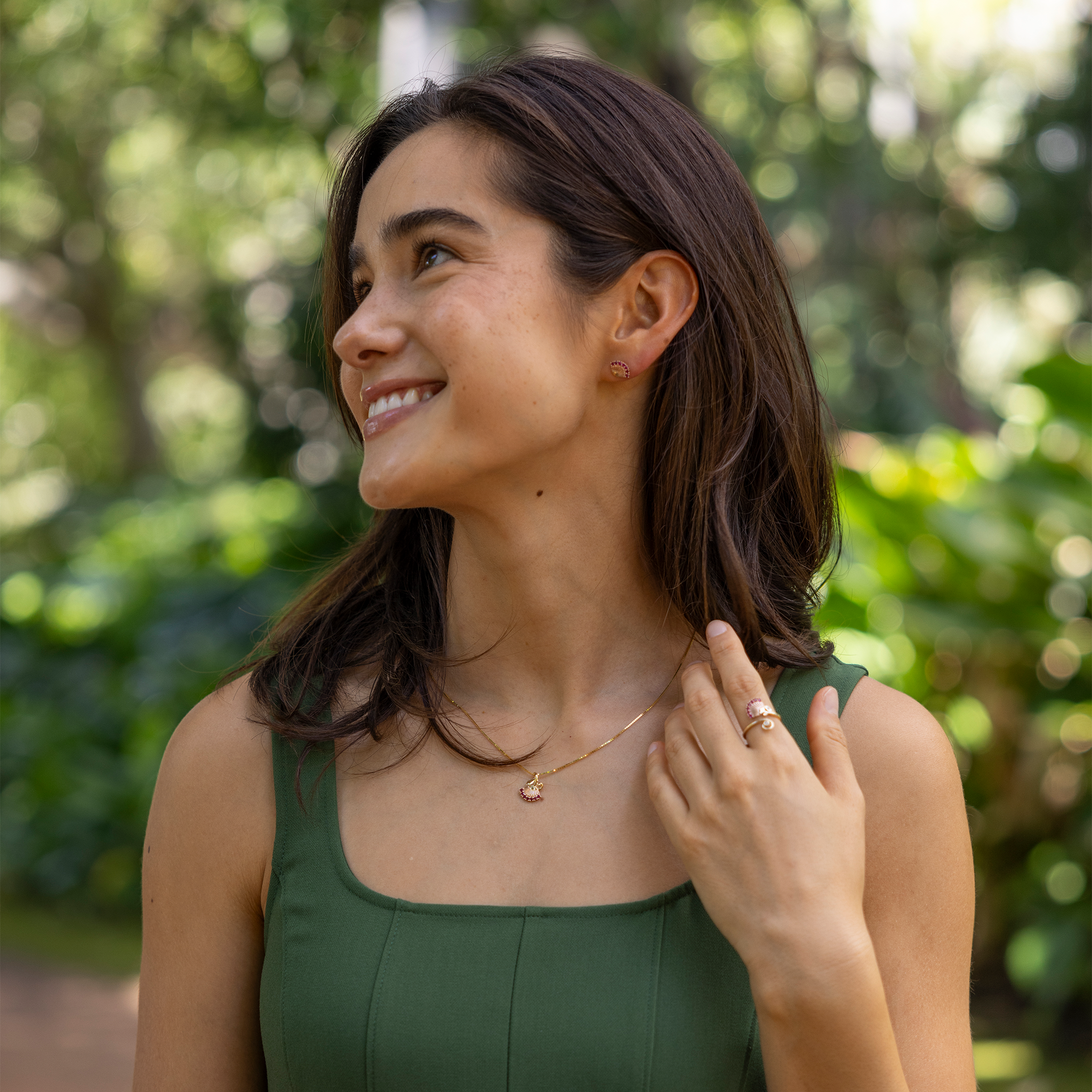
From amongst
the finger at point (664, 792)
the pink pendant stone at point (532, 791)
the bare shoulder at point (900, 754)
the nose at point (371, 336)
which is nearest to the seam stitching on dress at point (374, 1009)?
the pink pendant stone at point (532, 791)

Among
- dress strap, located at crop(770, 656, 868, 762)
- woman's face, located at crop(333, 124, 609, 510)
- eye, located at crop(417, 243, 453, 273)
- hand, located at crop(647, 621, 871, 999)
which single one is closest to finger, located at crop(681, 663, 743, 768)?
hand, located at crop(647, 621, 871, 999)

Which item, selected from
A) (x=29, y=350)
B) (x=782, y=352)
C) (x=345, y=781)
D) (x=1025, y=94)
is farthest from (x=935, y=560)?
(x=29, y=350)

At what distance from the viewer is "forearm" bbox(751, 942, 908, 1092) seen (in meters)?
1.35

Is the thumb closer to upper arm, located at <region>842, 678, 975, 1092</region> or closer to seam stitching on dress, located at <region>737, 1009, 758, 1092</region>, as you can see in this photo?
upper arm, located at <region>842, 678, 975, 1092</region>

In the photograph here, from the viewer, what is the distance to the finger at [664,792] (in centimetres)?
148

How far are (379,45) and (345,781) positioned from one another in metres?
3.94

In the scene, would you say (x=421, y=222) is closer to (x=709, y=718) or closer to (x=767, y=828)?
(x=709, y=718)

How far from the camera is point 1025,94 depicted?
7492mm

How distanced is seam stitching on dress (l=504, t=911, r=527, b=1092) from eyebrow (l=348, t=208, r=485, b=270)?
82cm

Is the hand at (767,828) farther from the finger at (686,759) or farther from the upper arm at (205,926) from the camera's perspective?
the upper arm at (205,926)

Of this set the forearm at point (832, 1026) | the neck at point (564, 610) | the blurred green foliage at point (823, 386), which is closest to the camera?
the forearm at point (832, 1026)

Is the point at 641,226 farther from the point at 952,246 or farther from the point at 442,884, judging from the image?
the point at 952,246

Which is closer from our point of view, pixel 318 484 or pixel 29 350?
pixel 318 484

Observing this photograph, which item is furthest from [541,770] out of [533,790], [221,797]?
[221,797]
